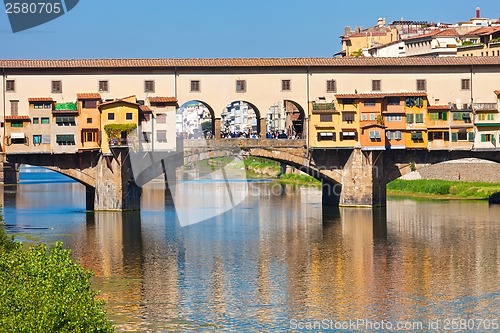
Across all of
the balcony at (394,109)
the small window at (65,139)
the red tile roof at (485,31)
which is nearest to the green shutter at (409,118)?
the balcony at (394,109)


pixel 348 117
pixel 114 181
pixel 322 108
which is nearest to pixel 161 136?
pixel 114 181

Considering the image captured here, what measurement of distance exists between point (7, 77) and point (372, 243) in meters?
19.4

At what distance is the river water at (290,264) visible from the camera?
26859 mm

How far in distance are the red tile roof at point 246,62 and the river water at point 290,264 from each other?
6.38 meters

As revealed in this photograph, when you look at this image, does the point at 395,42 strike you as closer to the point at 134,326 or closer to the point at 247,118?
the point at 247,118

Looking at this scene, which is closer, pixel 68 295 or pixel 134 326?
pixel 68 295

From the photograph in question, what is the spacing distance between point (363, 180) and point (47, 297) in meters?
34.4

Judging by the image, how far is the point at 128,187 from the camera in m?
51.7

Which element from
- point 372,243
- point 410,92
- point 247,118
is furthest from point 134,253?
point 247,118

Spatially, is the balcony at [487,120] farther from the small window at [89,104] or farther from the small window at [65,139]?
the small window at [65,139]

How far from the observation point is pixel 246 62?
5259cm

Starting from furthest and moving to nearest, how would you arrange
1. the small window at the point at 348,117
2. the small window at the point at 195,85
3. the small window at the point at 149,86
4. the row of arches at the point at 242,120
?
the row of arches at the point at 242,120
the small window at the point at 348,117
the small window at the point at 195,85
the small window at the point at 149,86

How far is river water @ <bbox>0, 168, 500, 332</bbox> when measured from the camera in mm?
26859

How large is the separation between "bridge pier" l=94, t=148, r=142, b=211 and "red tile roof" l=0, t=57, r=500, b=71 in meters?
3.82
